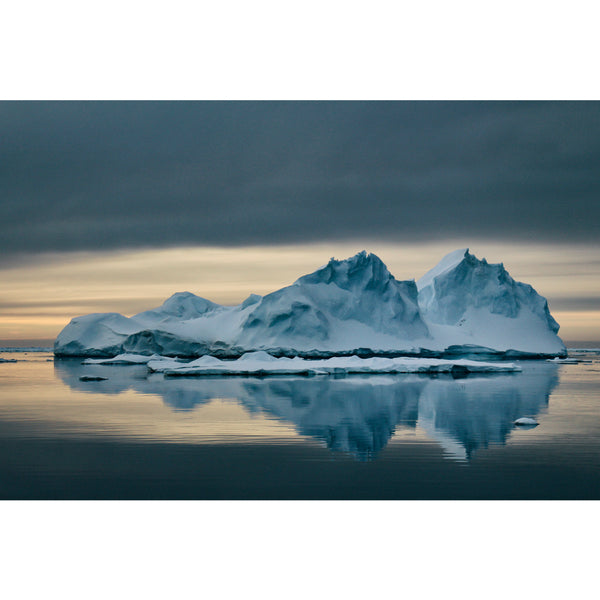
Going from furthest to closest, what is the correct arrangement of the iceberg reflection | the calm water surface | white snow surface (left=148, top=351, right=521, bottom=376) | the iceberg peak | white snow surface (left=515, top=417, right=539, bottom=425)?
the iceberg peak, white snow surface (left=148, top=351, right=521, bottom=376), white snow surface (left=515, top=417, right=539, bottom=425), the iceberg reflection, the calm water surface

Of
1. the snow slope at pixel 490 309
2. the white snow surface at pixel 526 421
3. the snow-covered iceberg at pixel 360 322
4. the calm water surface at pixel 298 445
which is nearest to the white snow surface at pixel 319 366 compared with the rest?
the calm water surface at pixel 298 445

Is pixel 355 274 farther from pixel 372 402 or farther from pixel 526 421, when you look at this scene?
pixel 526 421

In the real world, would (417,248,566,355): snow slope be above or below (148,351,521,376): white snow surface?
above

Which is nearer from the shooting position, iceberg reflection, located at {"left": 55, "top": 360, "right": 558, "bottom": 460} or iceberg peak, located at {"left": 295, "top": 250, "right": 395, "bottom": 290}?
iceberg reflection, located at {"left": 55, "top": 360, "right": 558, "bottom": 460}

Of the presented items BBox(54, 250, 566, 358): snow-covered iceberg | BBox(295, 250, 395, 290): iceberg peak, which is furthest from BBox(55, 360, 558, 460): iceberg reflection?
BBox(295, 250, 395, 290): iceberg peak

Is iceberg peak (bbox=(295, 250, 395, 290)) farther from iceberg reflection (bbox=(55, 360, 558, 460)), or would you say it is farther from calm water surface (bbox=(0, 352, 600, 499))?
calm water surface (bbox=(0, 352, 600, 499))

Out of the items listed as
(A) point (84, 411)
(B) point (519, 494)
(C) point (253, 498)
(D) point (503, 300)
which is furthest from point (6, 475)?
(D) point (503, 300)

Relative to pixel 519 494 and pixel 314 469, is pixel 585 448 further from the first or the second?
pixel 314 469
